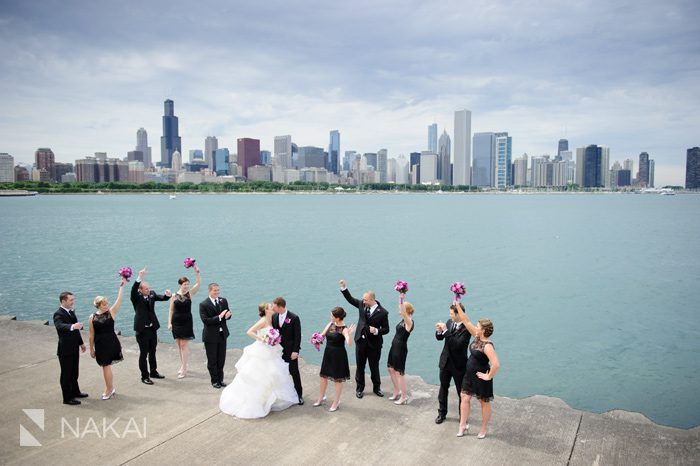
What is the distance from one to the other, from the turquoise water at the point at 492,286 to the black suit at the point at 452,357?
7617mm

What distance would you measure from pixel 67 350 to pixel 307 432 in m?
4.55

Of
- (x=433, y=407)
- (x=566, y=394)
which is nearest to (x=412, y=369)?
(x=566, y=394)

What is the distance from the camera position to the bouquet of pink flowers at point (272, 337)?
8.70 metres

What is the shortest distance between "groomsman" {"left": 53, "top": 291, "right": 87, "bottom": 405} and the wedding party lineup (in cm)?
2

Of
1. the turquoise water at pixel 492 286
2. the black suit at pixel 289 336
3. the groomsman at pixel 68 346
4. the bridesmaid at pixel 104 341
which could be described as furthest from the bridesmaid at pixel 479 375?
the turquoise water at pixel 492 286

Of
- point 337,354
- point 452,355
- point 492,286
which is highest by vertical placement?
point 452,355

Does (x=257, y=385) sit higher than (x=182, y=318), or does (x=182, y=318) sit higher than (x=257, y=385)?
(x=182, y=318)

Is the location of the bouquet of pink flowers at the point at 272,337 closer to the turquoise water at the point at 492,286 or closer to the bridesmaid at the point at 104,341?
the bridesmaid at the point at 104,341

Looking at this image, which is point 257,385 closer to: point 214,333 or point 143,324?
point 214,333

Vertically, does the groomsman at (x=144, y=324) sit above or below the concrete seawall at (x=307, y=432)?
above

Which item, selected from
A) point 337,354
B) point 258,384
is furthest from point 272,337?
point 337,354

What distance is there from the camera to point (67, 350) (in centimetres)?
914

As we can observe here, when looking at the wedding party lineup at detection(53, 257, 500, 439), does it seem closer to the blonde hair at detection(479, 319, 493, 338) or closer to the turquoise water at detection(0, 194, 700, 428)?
the blonde hair at detection(479, 319, 493, 338)

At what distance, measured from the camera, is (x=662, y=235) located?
74.1 metres
